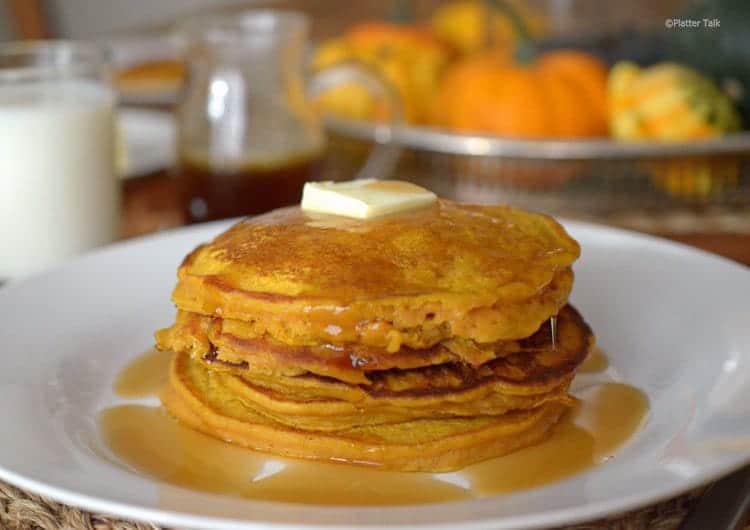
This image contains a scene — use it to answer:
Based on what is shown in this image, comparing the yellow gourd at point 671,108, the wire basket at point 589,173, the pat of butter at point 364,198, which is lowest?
the wire basket at point 589,173

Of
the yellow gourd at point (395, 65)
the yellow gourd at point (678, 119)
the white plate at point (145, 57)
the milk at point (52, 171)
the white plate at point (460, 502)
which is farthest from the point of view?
the white plate at point (145, 57)

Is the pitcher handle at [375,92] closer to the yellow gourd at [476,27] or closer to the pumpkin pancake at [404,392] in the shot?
the yellow gourd at [476,27]

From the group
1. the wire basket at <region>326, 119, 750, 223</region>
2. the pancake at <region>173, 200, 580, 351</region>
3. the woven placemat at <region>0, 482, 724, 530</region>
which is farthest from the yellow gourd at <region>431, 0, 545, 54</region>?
the woven placemat at <region>0, 482, 724, 530</region>

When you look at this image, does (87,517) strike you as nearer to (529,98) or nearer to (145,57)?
(529,98)

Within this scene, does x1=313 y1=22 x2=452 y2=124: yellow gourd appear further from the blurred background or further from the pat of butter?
the pat of butter

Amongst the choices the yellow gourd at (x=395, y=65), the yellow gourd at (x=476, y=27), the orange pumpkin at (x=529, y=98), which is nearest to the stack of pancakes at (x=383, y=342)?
the orange pumpkin at (x=529, y=98)

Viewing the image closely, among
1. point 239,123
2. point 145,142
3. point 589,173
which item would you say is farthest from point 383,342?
point 145,142

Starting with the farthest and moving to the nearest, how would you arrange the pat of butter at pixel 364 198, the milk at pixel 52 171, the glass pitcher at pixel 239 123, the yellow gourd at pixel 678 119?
the yellow gourd at pixel 678 119
the glass pitcher at pixel 239 123
the milk at pixel 52 171
the pat of butter at pixel 364 198
